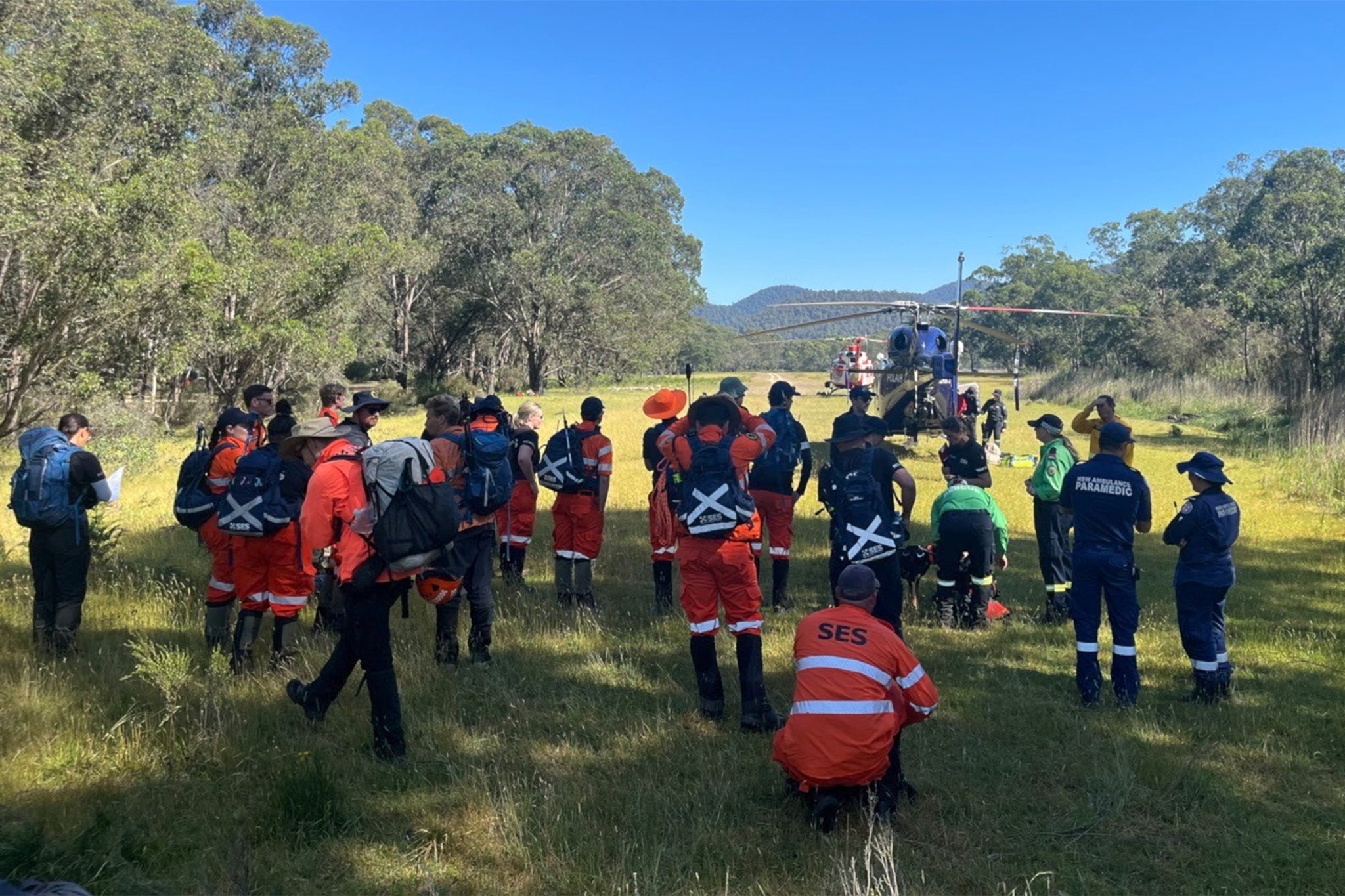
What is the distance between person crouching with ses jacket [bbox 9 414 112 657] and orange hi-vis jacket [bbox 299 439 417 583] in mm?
2268

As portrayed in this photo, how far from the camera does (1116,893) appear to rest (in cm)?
359

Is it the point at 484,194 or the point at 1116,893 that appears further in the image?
the point at 484,194

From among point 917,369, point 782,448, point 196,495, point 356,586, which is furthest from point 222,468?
point 917,369

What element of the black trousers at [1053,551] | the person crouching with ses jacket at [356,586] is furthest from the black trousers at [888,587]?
the person crouching with ses jacket at [356,586]

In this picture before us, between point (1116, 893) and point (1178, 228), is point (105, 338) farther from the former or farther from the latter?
point (1178, 228)

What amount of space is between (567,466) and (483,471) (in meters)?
1.35

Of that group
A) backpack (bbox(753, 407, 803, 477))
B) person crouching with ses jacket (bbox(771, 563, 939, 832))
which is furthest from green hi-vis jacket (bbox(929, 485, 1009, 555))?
person crouching with ses jacket (bbox(771, 563, 939, 832))

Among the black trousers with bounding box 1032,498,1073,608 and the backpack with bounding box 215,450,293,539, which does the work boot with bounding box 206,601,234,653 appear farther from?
the black trousers with bounding box 1032,498,1073,608

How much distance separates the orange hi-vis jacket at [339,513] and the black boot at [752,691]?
2.02 metres

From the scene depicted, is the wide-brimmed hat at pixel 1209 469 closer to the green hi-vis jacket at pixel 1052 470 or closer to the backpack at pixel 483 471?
the green hi-vis jacket at pixel 1052 470

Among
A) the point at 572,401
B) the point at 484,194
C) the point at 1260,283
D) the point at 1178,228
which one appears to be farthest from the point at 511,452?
the point at 1178,228

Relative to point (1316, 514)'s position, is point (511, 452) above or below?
above

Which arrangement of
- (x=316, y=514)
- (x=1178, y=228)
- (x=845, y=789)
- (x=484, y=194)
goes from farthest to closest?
(x=1178, y=228)
(x=484, y=194)
(x=316, y=514)
(x=845, y=789)

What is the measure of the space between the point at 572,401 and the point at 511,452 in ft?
111
